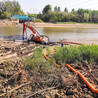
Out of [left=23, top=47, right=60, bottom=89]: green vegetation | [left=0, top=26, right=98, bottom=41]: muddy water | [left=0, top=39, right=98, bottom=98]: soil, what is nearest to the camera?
[left=0, top=39, right=98, bottom=98]: soil

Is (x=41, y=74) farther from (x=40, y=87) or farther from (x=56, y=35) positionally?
(x=56, y=35)

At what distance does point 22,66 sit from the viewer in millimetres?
4965

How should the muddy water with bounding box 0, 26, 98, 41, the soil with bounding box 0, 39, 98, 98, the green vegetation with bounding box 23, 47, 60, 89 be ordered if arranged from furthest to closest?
the muddy water with bounding box 0, 26, 98, 41 < the green vegetation with bounding box 23, 47, 60, 89 < the soil with bounding box 0, 39, 98, 98

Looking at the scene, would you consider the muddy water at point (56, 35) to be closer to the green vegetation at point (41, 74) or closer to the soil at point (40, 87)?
the green vegetation at point (41, 74)

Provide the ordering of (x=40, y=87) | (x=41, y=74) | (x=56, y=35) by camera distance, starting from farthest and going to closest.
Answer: (x=56, y=35) → (x=41, y=74) → (x=40, y=87)

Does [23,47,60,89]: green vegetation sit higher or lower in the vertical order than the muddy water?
lower

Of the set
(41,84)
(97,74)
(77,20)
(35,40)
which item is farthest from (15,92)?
(77,20)

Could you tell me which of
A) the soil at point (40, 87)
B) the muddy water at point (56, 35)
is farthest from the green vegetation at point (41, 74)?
the muddy water at point (56, 35)

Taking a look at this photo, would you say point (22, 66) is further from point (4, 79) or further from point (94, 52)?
point (94, 52)

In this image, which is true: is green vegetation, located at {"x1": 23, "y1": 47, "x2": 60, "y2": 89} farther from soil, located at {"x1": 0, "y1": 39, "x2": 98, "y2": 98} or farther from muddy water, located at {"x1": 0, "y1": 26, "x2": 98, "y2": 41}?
muddy water, located at {"x1": 0, "y1": 26, "x2": 98, "y2": 41}

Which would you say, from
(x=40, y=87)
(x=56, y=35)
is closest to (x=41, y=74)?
(x=40, y=87)

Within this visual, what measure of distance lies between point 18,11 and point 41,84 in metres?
67.1

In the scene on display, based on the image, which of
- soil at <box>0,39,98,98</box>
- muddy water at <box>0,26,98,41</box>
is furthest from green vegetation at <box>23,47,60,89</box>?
muddy water at <box>0,26,98,41</box>

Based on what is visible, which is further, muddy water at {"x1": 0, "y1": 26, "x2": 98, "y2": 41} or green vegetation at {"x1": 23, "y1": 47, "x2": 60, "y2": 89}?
muddy water at {"x1": 0, "y1": 26, "x2": 98, "y2": 41}
